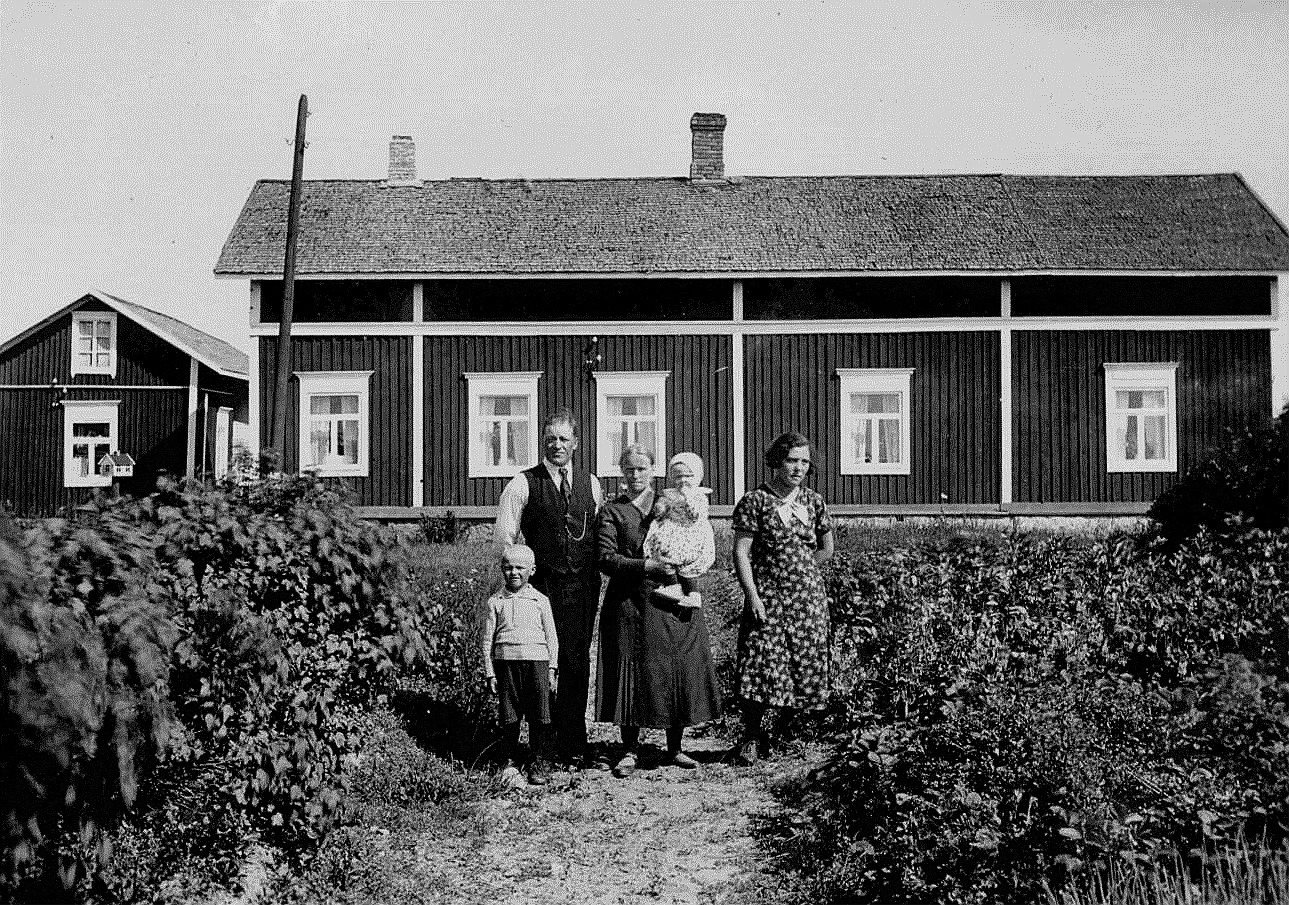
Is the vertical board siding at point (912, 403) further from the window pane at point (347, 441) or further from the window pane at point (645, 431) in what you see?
the window pane at point (347, 441)

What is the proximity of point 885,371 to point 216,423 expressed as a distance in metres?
15.7

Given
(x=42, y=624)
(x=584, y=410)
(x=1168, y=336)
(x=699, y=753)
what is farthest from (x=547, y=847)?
(x=1168, y=336)

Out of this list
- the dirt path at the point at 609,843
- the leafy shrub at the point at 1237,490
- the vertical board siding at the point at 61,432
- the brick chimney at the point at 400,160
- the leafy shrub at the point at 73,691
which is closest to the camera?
the leafy shrub at the point at 73,691

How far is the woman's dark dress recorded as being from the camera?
6371 mm

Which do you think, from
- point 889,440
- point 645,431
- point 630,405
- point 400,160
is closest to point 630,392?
point 630,405

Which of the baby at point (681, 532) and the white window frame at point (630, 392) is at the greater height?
the white window frame at point (630, 392)

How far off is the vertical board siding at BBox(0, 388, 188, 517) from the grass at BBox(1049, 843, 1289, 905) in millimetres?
24277

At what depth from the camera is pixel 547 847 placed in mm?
5359

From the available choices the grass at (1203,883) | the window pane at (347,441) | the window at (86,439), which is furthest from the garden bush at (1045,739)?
the window at (86,439)

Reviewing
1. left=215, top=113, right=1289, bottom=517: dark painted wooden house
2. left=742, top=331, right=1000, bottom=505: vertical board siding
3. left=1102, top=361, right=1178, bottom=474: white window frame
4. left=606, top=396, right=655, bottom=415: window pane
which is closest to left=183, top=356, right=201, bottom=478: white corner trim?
left=215, top=113, right=1289, bottom=517: dark painted wooden house

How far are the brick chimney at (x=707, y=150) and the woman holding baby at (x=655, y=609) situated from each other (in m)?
16.3

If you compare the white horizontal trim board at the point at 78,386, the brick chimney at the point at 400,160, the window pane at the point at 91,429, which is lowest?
the window pane at the point at 91,429

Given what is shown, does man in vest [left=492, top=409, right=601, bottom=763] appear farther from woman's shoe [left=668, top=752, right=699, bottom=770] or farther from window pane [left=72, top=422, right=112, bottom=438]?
window pane [left=72, top=422, right=112, bottom=438]

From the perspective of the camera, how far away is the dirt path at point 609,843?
4867 millimetres
